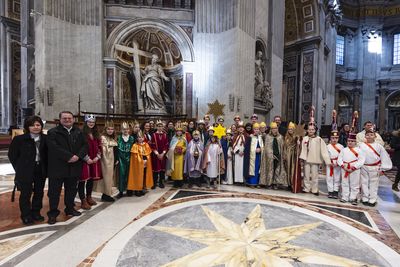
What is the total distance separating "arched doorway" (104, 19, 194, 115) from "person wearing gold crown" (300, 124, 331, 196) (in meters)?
7.62

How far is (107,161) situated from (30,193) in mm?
1341

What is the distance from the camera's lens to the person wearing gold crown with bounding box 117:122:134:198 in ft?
16.1

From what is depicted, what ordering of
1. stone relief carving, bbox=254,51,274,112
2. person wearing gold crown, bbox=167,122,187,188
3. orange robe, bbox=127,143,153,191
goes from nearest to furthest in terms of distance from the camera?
1. orange robe, bbox=127,143,153,191
2. person wearing gold crown, bbox=167,122,187,188
3. stone relief carving, bbox=254,51,274,112

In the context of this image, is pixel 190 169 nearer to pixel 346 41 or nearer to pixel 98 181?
pixel 98 181

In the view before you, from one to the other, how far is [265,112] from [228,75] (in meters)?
3.69

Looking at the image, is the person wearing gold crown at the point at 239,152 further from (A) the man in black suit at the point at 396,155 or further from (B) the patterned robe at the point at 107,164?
(A) the man in black suit at the point at 396,155

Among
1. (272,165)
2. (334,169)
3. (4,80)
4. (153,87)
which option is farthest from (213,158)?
(4,80)

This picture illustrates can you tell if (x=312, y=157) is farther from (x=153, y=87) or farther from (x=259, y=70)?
(x=259, y=70)

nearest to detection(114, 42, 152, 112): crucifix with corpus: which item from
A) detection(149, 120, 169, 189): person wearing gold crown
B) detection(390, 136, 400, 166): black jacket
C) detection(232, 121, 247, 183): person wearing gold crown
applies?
detection(149, 120, 169, 189): person wearing gold crown

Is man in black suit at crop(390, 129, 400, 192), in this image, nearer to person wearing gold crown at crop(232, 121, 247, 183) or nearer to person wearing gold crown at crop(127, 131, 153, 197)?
person wearing gold crown at crop(232, 121, 247, 183)

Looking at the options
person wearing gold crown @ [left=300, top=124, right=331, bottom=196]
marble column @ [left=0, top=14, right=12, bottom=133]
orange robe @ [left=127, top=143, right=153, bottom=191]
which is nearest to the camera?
orange robe @ [left=127, top=143, right=153, bottom=191]

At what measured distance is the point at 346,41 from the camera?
79.1 feet

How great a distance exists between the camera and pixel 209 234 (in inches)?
131

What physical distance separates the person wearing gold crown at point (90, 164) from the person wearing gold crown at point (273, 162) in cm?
388
